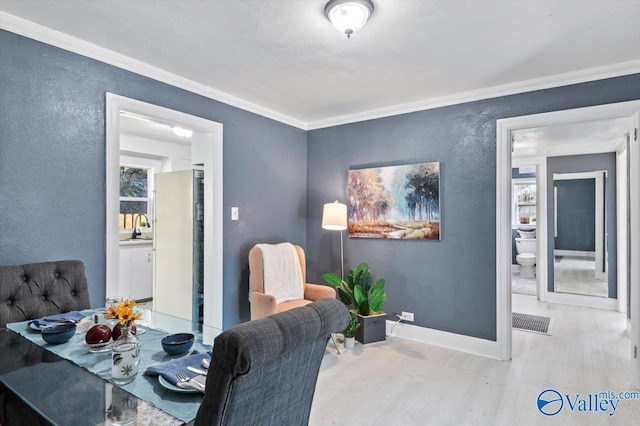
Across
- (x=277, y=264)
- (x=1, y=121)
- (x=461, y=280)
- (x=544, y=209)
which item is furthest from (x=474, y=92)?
(x=1, y=121)

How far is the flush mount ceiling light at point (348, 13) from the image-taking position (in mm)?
1848

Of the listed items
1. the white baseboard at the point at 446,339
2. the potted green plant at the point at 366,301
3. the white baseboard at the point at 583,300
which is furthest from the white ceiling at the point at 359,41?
the white baseboard at the point at 583,300

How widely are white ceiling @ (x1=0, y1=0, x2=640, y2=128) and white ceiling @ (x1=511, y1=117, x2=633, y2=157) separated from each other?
134 centimetres

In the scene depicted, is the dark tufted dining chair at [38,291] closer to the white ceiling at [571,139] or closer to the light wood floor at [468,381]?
the light wood floor at [468,381]

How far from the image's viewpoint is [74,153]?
232cm

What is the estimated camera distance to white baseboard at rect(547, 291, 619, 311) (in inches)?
191

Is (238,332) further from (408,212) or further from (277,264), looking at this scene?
(408,212)

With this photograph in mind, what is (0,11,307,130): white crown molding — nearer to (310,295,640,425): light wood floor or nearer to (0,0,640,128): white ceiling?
(0,0,640,128): white ceiling

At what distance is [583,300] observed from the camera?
5.09 metres

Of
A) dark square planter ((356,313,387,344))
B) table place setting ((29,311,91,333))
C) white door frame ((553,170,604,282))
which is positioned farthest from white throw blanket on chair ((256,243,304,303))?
white door frame ((553,170,604,282))

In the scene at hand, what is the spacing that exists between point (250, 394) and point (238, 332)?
192mm

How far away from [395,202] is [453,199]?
574 millimetres

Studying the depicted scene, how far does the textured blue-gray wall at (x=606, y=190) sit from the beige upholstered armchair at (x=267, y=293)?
3890 millimetres

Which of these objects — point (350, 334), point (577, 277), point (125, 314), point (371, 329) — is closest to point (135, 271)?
point (350, 334)
